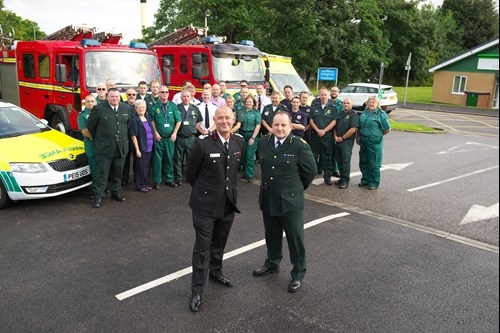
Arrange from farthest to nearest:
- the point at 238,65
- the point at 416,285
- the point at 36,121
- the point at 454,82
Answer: the point at 454,82 → the point at 238,65 → the point at 36,121 → the point at 416,285

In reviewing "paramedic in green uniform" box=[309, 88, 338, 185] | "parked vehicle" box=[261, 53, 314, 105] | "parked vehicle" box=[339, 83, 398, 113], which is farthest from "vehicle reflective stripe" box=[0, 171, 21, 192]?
"parked vehicle" box=[339, 83, 398, 113]

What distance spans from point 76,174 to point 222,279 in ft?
12.5

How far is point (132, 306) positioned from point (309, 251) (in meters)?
2.43

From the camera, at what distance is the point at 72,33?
1295 cm

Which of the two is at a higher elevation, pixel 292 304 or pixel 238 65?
pixel 238 65

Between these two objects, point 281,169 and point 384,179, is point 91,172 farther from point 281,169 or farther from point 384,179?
point 384,179

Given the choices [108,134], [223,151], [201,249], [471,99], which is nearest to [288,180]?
[223,151]

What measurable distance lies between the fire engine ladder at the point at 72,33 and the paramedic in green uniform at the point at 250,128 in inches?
272

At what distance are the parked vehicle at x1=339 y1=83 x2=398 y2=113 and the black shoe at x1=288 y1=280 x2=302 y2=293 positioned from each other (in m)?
19.8

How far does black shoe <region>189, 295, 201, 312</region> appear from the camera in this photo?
406 cm

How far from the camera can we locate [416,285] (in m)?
4.71

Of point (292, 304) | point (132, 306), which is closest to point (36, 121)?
point (132, 306)

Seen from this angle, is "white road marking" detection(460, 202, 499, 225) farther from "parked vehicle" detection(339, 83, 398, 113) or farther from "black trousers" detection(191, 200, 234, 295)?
"parked vehicle" detection(339, 83, 398, 113)

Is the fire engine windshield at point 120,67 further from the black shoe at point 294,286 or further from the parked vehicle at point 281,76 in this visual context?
the black shoe at point 294,286
